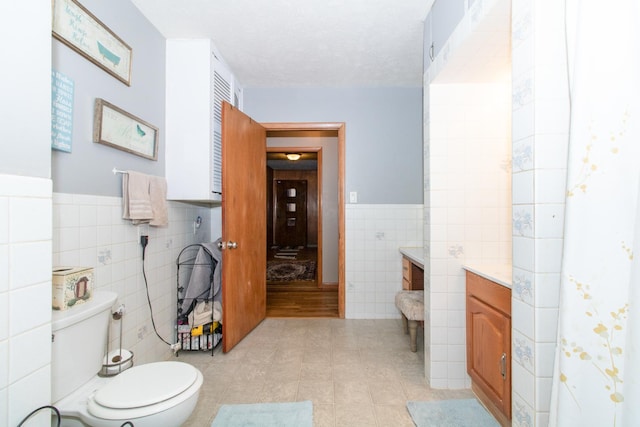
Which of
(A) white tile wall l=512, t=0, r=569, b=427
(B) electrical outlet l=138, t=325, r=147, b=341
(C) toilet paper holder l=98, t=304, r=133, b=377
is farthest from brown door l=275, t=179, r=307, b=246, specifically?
(A) white tile wall l=512, t=0, r=569, b=427

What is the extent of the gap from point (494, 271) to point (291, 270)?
12.7 feet

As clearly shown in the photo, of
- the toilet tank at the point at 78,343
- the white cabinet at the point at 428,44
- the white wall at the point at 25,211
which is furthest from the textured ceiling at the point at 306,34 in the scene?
the toilet tank at the point at 78,343

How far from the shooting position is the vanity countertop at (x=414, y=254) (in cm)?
226

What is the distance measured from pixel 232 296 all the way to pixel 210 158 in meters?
1.06

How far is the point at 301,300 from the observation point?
11.4 ft

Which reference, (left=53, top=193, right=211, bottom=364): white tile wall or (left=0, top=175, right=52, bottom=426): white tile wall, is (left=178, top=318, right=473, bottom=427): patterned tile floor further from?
(left=0, top=175, right=52, bottom=426): white tile wall

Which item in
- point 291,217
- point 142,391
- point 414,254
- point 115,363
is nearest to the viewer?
point 142,391

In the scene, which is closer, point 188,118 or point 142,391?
point 142,391

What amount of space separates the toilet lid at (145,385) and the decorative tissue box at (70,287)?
35cm

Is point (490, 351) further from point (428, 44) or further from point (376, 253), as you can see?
point (428, 44)

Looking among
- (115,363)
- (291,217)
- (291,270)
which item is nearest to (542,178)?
(115,363)

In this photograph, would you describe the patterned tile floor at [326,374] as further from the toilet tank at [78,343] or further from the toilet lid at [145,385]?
the toilet tank at [78,343]

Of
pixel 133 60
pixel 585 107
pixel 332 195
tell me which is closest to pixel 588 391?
pixel 585 107

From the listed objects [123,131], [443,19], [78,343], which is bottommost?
[78,343]
